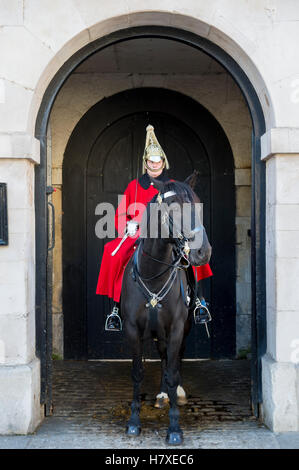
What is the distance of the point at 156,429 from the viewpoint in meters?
4.38

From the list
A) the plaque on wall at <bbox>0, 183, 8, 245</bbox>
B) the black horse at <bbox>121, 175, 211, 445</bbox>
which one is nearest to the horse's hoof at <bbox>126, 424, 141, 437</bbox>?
the black horse at <bbox>121, 175, 211, 445</bbox>

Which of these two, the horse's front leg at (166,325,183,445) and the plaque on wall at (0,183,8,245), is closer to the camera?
the horse's front leg at (166,325,183,445)

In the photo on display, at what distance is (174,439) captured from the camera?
4.03m

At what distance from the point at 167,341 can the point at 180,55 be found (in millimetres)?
3771

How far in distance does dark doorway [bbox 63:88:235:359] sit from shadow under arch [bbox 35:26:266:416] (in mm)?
2147

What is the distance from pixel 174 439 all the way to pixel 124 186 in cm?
380

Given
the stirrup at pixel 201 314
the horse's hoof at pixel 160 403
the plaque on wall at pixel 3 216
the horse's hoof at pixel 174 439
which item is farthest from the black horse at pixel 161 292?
the plaque on wall at pixel 3 216

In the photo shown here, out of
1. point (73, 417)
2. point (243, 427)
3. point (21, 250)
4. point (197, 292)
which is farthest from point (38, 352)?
point (243, 427)

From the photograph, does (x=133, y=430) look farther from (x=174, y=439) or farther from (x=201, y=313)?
(x=201, y=313)

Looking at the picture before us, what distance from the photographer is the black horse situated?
3768 millimetres

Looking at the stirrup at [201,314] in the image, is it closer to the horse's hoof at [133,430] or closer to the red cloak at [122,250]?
the red cloak at [122,250]

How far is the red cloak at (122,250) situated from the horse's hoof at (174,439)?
132 centimetres

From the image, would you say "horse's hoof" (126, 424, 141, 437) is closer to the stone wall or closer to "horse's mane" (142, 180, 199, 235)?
"horse's mane" (142, 180, 199, 235)

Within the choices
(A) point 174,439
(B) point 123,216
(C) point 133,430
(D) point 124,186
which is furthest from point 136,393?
(D) point 124,186
